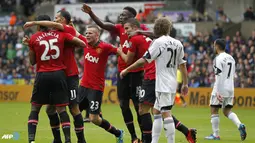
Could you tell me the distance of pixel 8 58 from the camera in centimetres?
4097

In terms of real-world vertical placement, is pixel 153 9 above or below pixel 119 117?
above

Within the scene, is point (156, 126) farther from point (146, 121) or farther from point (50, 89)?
point (50, 89)

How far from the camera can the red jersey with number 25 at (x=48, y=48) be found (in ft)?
41.6

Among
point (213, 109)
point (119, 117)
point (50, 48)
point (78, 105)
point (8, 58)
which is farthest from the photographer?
point (8, 58)

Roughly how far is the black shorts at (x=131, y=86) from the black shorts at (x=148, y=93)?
93 centimetres

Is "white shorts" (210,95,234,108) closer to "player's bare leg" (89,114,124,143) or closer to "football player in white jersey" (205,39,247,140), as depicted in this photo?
"football player in white jersey" (205,39,247,140)

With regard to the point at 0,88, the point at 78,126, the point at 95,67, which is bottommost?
the point at 0,88

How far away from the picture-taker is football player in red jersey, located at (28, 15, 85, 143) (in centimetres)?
1270

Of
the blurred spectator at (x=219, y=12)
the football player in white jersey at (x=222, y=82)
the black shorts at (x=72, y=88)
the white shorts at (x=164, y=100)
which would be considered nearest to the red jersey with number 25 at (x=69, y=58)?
the black shorts at (x=72, y=88)

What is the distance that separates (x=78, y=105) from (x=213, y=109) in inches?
180

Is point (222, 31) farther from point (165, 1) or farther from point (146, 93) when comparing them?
point (146, 93)

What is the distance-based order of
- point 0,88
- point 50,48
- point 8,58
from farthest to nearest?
point 8,58
point 0,88
point 50,48

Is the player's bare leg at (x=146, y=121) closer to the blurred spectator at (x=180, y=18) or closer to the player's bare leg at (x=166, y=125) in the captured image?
the player's bare leg at (x=166, y=125)

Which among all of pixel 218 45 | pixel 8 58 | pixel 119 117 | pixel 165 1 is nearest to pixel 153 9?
pixel 165 1
